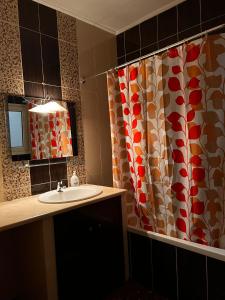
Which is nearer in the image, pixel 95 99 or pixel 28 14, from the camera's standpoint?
pixel 28 14

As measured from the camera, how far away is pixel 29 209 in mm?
1447

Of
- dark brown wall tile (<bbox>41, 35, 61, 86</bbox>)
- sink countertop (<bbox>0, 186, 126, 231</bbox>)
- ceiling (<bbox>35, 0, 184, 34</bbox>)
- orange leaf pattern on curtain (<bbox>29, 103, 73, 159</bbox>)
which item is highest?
ceiling (<bbox>35, 0, 184, 34</bbox>)

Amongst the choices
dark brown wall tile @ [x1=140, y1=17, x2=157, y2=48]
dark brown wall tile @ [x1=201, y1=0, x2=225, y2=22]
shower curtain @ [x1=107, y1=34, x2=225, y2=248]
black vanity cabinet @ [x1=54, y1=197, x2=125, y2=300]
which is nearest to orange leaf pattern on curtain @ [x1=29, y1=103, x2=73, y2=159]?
shower curtain @ [x1=107, y1=34, x2=225, y2=248]

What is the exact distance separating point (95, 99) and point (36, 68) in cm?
66

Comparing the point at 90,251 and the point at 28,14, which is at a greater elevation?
the point at 28,14

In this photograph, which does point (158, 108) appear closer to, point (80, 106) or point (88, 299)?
point (80, 106)

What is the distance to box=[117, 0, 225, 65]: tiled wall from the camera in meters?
1.87

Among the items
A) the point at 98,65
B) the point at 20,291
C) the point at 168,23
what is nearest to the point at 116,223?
the point at 20,291

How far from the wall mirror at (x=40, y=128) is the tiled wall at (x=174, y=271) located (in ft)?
3.23

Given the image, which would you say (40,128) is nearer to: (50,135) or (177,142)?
(50,135)

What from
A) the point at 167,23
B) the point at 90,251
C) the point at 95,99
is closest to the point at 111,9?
the point at 167,23

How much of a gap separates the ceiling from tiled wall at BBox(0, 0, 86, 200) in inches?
3.2

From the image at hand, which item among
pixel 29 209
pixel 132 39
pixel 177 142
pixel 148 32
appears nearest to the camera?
pixel 29 209

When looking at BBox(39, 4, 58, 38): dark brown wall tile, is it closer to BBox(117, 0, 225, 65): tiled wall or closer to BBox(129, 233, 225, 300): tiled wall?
BBox(117, 0, 225, 65): tiled wall
